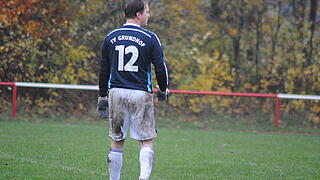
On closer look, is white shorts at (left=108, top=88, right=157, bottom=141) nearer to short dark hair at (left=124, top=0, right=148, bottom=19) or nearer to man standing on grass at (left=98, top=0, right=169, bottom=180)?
man standing on grass at (left=98, top=0, right=169, bottom=180)

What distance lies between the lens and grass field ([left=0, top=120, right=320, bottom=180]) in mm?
7492

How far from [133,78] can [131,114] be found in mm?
388

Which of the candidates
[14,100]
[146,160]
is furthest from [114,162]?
[14,100]

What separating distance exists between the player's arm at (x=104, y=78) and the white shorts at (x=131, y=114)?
0.18 metres

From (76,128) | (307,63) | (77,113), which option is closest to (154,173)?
(76,128)

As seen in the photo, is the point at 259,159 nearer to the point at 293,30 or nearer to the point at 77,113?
the point at 77,113

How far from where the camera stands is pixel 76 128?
573 inches

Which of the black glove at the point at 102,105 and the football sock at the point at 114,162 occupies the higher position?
the black glove at the point at 102,105

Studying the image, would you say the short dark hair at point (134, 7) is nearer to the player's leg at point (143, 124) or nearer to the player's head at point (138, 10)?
the player's head at point (138, 10)

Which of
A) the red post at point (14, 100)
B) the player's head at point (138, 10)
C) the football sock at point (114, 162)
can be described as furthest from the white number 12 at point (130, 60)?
the red post at point (14, 100)

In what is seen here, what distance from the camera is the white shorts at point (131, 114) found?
5.84 meters

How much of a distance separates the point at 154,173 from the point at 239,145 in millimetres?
4876

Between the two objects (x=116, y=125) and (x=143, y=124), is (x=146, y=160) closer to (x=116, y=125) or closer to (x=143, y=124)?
(x=143, y=124)

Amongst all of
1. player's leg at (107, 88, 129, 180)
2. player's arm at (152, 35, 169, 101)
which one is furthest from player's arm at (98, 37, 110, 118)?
player's arm at (152, 35, 169, 101)
